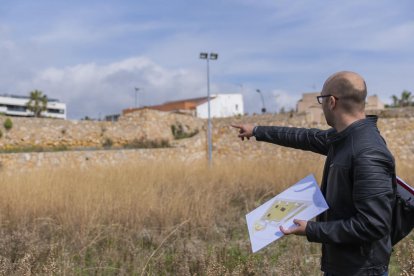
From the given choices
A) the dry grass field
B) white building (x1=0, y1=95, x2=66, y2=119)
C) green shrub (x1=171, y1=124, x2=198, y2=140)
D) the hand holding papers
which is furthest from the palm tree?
the hand holding papers

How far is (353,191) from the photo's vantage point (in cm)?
182

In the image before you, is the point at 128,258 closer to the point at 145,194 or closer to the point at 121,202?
the point at 121,202

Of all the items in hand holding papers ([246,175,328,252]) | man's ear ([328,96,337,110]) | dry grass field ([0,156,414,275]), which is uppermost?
man's ear ([328,96,337,110])

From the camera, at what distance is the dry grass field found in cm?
401

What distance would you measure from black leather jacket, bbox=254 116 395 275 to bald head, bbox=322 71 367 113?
3.0 inches

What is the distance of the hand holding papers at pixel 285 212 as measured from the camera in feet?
6.43

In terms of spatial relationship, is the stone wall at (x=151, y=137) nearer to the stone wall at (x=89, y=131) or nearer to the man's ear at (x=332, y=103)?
the stone wall at (x=89, y=131)

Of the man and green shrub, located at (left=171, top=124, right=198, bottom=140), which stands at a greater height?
green shrub, located at (left=171, top=124, right=198, bottom=140)

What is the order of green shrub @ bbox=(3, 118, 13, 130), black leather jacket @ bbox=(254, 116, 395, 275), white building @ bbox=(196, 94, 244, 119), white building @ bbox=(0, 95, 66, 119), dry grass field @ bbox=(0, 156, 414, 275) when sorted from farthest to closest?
white building @ bbox=(0, 95, 66, 119) < white building @ bbox=(196, 94, 244, 119) < green shrub @ bbox=(3, 118, 13, 130) < dry grass field @ bbox=(0, 156, 414, 275) < black leather jacket @ bbox=(254, 116, 395, 275)

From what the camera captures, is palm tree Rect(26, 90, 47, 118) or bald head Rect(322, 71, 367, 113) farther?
palm tree Rect(26, 90, 47, 118)

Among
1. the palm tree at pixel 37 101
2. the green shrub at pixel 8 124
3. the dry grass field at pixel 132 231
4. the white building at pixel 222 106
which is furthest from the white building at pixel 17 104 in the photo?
the dry grass field at pixel 132 231

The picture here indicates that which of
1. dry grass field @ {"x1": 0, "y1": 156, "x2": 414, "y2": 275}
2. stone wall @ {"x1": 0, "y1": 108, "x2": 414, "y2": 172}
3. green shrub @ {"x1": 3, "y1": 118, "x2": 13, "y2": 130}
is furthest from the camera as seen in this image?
green shrub @ {"x1": 3, "y1": 118, "x2": 13, "y2": 130}

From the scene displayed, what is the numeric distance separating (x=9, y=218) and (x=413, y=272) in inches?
185

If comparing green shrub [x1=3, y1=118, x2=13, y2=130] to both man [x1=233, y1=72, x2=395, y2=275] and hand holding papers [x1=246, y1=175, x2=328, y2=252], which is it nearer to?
hand holding papers [x1=246, y1=175, x2=328, y2=252]
